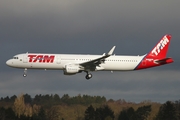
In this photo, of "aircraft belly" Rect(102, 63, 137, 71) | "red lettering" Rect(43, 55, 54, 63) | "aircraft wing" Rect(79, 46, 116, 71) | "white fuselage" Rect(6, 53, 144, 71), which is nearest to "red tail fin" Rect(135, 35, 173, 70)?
"aircraft belly" Rect(102, 63, 137, 71)

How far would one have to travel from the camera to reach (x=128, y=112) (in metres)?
144

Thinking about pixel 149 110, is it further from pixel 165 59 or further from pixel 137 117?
pixel 165 59

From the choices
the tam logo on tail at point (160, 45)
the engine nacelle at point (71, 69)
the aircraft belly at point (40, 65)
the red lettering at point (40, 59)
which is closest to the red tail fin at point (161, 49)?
the tam logo on tail at point (160, 45)

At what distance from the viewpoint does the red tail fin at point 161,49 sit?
123 m

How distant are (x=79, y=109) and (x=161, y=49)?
33.7m

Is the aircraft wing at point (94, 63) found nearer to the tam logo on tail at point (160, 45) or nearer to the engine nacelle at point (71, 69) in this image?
the engine nacelle at point (71, 69)

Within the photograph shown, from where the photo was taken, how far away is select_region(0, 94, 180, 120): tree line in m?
139

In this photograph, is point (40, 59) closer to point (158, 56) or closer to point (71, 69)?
point (71, 69)

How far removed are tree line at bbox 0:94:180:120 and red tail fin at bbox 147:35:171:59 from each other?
670 inches

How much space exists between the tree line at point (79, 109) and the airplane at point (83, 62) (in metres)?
19.9

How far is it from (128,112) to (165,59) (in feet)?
90.2

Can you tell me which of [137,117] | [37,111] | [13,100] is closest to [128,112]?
[137,117]

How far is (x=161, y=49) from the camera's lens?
126m

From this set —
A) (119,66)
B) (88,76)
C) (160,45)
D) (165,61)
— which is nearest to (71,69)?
(88,76)
